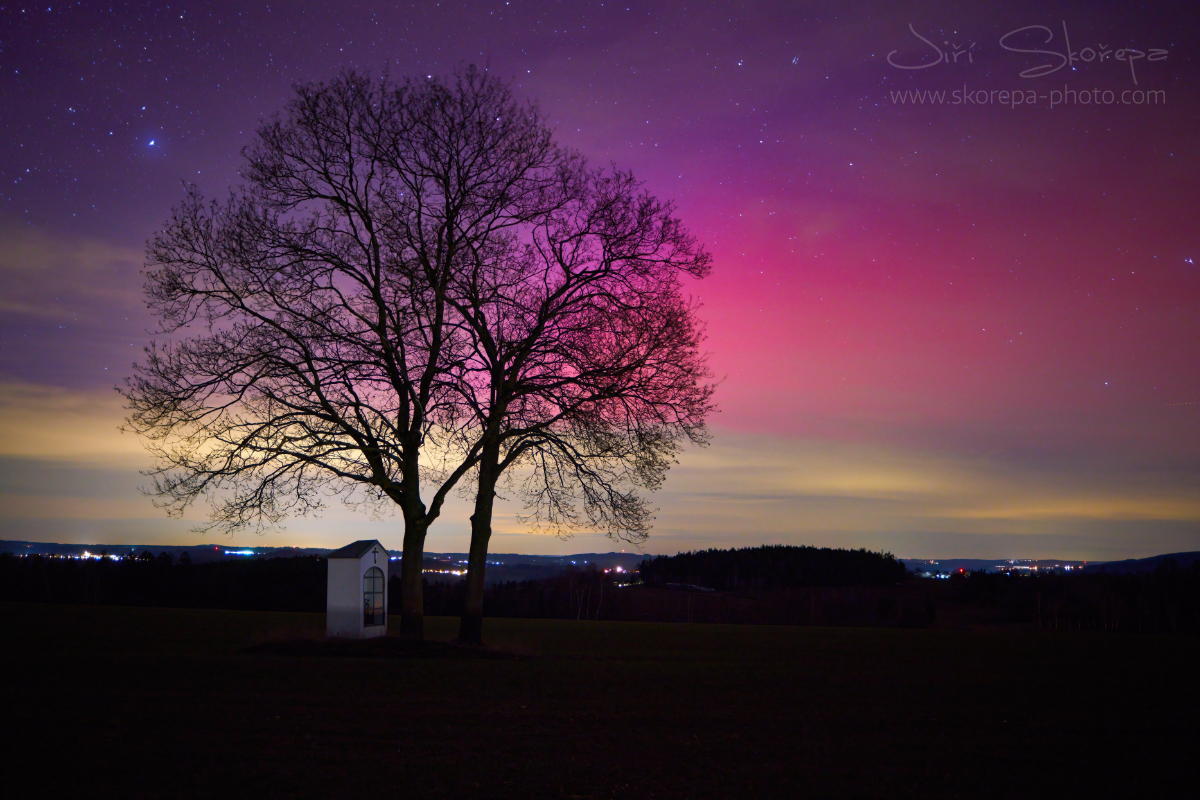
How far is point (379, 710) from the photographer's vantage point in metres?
12.7

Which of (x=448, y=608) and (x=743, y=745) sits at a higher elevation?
(x=743, y=745)

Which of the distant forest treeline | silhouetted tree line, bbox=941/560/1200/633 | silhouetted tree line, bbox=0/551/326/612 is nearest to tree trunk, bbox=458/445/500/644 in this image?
the distant forest treeline

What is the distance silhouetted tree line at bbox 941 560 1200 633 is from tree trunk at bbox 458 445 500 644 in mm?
75126

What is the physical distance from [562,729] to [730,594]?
133795 mm

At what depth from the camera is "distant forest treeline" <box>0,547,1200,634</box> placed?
81750 mm

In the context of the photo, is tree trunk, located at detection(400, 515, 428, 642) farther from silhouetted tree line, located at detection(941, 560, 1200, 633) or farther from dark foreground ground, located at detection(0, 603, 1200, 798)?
silhouetted tree line, located at detection(941, 560, 1200, 633)

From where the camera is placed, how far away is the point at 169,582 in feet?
285

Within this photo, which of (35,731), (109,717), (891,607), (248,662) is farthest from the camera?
(891,607)

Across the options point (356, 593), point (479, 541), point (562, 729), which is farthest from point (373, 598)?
point (562, 729)

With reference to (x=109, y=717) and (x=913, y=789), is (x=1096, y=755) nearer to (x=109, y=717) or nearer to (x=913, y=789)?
(x=913, y=789)

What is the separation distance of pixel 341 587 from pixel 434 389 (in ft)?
22.9

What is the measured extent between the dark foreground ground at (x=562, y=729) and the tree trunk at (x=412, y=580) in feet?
6.65

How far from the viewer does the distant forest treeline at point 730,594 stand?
3219 inches

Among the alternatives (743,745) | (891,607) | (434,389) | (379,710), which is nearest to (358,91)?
(434,389)
